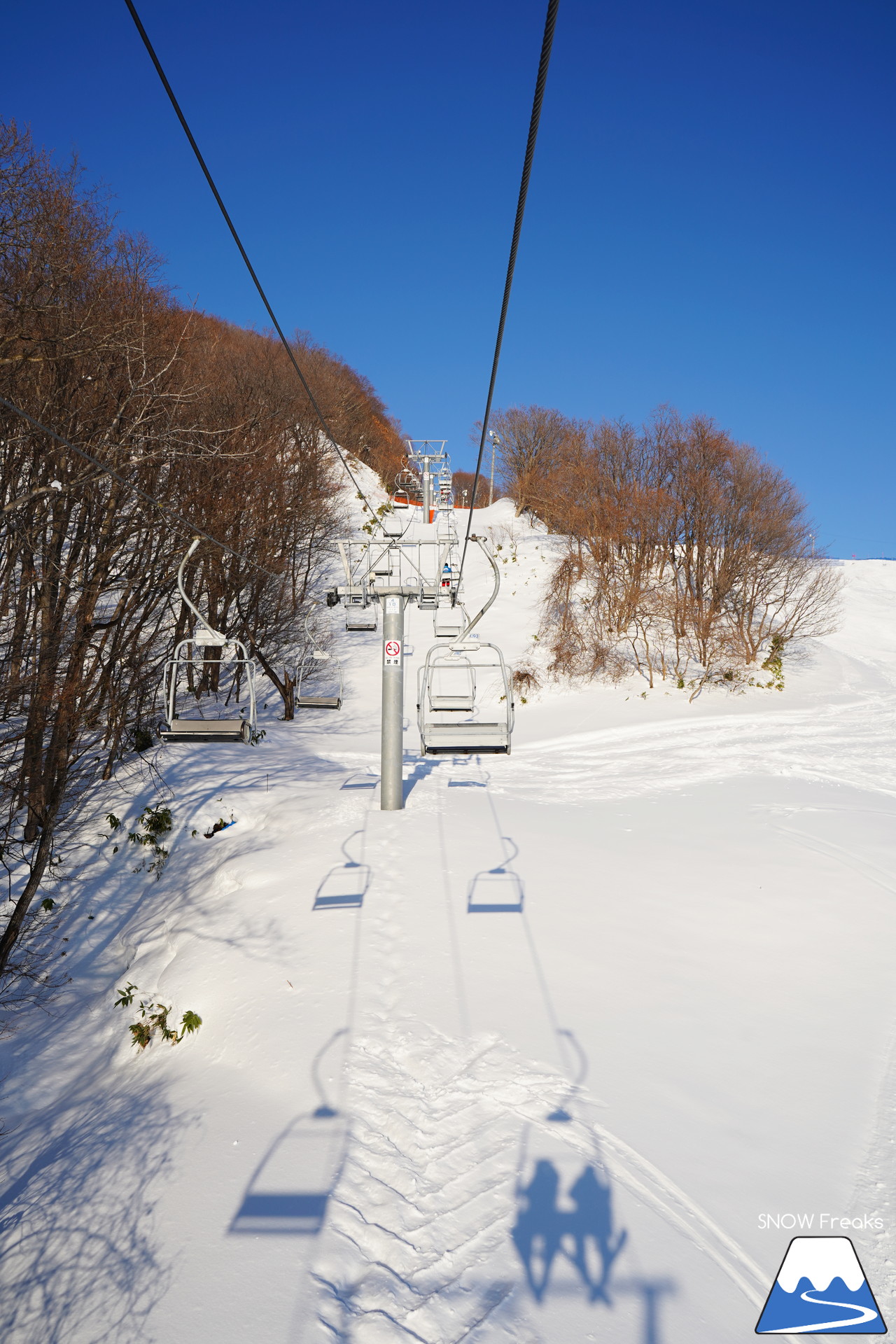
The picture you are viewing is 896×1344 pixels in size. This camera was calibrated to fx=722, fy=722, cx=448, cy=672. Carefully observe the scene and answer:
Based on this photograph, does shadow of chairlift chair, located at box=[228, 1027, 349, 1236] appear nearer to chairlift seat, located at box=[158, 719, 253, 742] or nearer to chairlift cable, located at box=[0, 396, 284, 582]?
chairlift seat, located at box=[158, 719, 253, 742]

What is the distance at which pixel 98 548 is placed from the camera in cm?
1461

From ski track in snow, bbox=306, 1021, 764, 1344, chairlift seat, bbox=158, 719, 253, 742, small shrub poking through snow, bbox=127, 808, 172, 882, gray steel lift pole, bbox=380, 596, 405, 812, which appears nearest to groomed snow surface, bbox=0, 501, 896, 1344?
ski track in snow, bbox=306, 1021, 764, 1344

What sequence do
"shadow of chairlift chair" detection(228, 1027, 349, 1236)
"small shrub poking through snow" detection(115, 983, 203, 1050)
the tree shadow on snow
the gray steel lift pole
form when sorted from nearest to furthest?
the tree shadow on snow < "shadow of chairlift chair" detection(228, 1027, 349, 1236) < "small shrub poking through snow" detection(115, 983, 203, 1050) < the gray steel lift pole

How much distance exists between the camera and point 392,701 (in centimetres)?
1160

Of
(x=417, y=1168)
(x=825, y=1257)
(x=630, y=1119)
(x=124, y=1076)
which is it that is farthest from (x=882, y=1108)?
(x=124, y=1076)

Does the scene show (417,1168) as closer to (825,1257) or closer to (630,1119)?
(630,1119)

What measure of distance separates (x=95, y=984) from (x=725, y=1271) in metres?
9.36

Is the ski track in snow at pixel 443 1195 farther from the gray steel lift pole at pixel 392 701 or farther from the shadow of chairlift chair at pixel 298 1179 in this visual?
the gray steel lift pole at pixel 392 701

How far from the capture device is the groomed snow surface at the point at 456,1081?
407 cm

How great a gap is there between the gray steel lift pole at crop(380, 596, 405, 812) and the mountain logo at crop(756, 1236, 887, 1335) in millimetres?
8031

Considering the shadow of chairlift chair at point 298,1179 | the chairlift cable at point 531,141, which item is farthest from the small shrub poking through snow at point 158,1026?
the chairlift cable at point 531,141

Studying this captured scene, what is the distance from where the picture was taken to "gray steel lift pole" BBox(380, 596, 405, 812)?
450 inches

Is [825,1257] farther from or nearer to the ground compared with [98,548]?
nearer to the ground

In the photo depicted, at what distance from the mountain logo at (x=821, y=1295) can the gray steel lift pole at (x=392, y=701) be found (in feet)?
26.3
